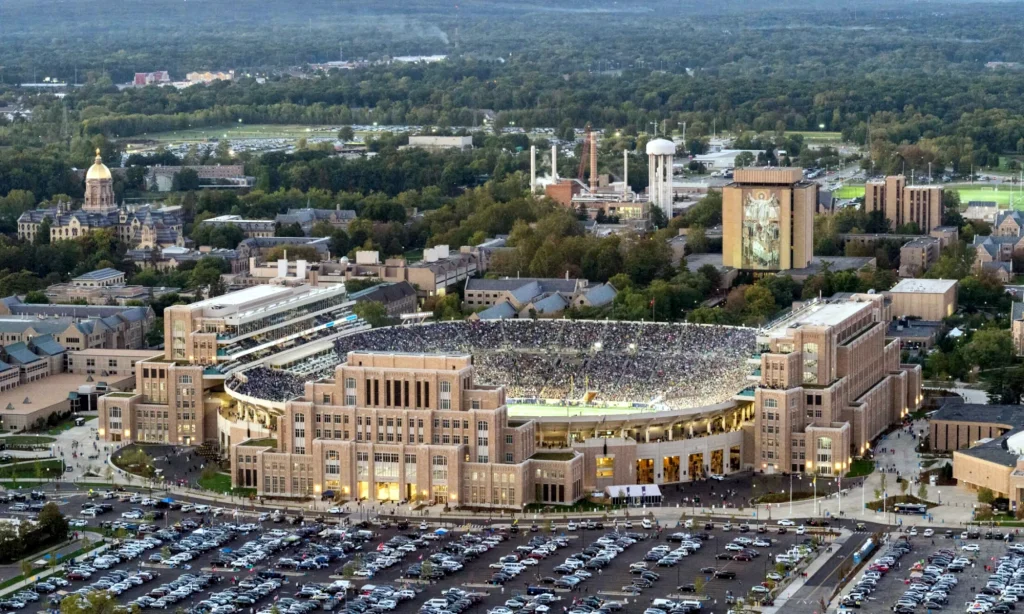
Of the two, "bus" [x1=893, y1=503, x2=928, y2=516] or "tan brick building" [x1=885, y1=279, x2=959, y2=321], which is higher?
"tan brick building" [x1=885, y1=279, x2=959, y2=321]

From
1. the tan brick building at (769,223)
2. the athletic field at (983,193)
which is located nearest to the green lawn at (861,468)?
the tan brick building at (769,223)

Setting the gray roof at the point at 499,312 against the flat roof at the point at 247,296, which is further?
the gray roof at the point at 499,312

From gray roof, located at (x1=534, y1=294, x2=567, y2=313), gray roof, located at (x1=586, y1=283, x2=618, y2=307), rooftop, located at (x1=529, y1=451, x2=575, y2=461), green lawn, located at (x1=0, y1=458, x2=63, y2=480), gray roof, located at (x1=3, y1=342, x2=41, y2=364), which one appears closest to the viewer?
rooftop, located at (x1=529, y1=451, x2=575, y2=461)

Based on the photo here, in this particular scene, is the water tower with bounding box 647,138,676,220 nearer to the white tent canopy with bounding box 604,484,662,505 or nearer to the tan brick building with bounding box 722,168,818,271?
the tan brick building with bounding box 722,168,818,271

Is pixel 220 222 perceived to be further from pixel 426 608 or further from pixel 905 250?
pixel 426 608

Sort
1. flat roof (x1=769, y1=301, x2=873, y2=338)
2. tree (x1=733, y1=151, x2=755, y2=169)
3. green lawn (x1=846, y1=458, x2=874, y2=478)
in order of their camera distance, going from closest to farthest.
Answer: green lawn (x1=846, y1=458, x2=874, y2=478), flat roof (x1=769, y1=301, x2=873, y2=338), tree (x1=733, y1=151, x2=755, y2=169)

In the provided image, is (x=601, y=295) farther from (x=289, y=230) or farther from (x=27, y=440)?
(x=27, y=440)

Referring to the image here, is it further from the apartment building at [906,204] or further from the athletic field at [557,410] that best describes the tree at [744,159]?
the athletic field at [557,410]

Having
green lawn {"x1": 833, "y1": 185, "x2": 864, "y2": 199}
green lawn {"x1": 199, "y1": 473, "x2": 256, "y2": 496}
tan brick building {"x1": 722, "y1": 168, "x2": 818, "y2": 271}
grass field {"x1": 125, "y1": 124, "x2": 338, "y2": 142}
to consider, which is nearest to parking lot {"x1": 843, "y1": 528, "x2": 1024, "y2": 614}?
green lawn {"x1": 199, "y1": 473, "x2": 256, "y2": 496}
